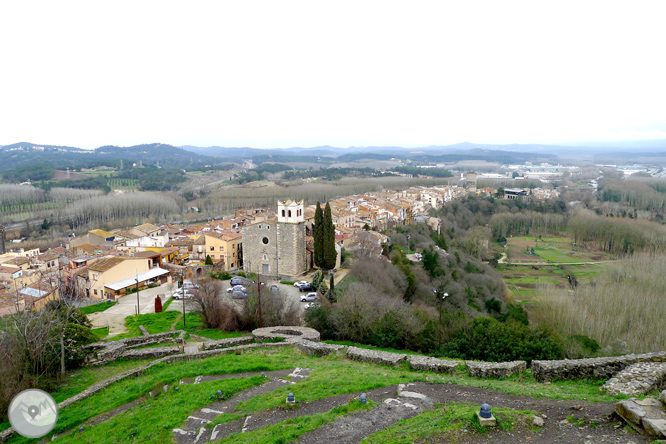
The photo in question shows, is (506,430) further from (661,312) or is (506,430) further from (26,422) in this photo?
(661,312)

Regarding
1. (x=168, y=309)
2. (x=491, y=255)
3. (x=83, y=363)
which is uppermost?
(x=83, y=363)

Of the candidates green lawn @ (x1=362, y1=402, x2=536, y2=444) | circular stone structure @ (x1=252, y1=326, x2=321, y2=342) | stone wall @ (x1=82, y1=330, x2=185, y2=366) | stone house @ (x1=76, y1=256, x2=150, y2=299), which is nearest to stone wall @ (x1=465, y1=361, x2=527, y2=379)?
green lawn @ (x1=362, y1=402, x2=536, y2=444)

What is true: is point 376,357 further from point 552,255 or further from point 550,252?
point 550,252

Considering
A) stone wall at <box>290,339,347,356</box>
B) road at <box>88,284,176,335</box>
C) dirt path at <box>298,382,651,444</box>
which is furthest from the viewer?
road at <box>88,284,176,335</box>

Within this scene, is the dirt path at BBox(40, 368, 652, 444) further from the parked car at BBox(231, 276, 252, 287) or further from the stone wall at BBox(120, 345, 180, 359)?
the parked car at BBox(231, 276, 252, 287)

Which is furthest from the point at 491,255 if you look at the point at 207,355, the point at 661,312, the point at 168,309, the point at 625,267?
the point at 207,355

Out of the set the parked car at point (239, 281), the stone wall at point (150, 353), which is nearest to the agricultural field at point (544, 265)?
the parked car at point (239, 281)

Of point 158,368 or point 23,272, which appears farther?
point 23,272
